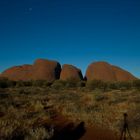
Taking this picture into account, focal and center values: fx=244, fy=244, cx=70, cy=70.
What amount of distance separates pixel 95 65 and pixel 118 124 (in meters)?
68.1

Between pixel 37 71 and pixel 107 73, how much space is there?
852 inches

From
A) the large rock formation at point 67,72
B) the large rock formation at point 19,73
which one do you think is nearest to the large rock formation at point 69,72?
the large rock formation at point 67,72

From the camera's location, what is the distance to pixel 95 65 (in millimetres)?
77875

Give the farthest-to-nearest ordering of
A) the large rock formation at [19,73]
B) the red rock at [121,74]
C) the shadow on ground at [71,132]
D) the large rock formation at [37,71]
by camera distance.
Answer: the large rock formation at [19,73] → the red rock at [121,74] → the large rock formation at [37,71] → the shadow on ground at [71,132]

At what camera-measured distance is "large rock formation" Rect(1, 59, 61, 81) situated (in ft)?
242

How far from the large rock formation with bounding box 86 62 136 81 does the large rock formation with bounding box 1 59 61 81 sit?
34.3ft

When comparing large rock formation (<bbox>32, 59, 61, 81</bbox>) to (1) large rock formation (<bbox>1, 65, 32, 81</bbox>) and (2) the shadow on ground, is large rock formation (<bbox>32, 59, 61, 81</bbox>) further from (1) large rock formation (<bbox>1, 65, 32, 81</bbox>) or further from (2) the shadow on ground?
(2) the shadow on ground

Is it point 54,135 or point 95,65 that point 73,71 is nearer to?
point 95,65

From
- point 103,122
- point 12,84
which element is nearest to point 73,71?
point 12,84

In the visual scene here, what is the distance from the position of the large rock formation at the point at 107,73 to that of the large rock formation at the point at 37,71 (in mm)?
10469

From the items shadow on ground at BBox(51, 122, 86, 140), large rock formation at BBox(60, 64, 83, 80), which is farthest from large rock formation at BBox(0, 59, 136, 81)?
shadow on ground at BBox(51, 122, 86, 140)

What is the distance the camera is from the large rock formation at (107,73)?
2933 inches

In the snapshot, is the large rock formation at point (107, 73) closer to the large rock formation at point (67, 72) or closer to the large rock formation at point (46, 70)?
the large rock formation at point (67, 72)

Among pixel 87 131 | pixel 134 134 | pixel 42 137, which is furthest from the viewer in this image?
pixel 87 131
